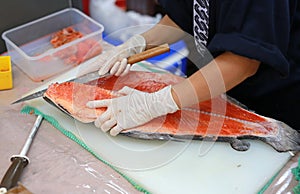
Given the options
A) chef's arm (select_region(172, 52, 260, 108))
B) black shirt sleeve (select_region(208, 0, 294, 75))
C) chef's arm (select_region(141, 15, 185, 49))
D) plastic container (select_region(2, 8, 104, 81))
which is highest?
black shirt sleeve (select_region(208, 0, 294, 75))

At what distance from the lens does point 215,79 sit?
1122 mm

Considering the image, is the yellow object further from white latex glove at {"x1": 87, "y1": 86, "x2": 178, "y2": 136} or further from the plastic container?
white latex glove at {"x1": 87, "y1": 86, "x2": 178, "y2": 136}

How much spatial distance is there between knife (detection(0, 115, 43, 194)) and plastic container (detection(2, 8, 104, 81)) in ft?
1.01

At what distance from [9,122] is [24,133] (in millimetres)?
72

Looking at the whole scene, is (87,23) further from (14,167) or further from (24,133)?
(14,167)

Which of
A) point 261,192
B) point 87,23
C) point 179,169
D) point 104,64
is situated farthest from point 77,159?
point 87,23

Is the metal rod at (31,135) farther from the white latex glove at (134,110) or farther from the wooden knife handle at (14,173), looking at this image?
the white latex glove at (134,110)

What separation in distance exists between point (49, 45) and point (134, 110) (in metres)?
0.65

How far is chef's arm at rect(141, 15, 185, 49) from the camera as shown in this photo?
1474mm

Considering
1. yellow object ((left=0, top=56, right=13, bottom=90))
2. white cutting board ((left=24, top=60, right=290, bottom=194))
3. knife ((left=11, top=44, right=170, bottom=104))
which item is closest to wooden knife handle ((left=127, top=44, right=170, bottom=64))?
knife ((left=11, top=44, right=170, bottom=104))

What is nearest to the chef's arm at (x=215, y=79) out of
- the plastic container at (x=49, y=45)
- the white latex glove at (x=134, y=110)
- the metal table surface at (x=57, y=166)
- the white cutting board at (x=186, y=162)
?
the white latex glove at (x=134, y=110)

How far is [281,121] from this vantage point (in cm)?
127

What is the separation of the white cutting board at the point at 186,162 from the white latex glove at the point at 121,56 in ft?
0.67

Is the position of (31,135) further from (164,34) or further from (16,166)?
(164,34)
